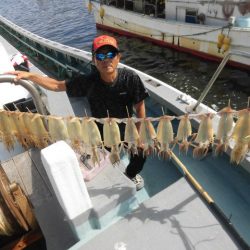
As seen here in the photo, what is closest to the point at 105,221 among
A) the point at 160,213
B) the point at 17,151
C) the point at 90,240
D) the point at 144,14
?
the point at 90,240

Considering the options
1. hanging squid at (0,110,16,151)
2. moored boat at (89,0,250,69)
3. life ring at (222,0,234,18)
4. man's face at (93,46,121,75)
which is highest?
man's face at (93,46,121,75)

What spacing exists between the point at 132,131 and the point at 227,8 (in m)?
13.5

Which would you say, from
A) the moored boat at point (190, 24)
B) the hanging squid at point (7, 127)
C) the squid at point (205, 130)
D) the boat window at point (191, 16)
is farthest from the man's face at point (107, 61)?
the boat window at point (191, 16)

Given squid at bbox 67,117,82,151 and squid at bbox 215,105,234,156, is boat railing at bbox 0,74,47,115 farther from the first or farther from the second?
squid at bbox 215,105,234,156

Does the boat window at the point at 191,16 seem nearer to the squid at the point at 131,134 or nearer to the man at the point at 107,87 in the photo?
the man at the point at 107,87

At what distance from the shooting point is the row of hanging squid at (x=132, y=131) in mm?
2719

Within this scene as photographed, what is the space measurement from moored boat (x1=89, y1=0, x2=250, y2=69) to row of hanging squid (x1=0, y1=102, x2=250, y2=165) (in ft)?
38.2

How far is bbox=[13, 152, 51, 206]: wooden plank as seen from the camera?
11.6 ft

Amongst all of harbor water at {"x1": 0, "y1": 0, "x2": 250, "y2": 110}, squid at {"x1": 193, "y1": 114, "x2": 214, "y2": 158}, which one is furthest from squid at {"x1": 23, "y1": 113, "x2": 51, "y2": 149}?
harbor water at {"x1": 0, "y1": 0, "x2": 250, "y2": 110}

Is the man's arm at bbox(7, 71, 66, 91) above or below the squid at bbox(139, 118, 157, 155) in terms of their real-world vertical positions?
above

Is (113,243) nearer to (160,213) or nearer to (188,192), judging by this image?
(160,213)

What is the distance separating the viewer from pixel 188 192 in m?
3.46

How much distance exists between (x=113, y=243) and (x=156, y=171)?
1.91 meters

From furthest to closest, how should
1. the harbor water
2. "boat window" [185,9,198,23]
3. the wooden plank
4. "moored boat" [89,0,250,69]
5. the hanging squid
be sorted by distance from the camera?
"boat window" [185,9,198,23], "moored boat" [89,0,250,69], the harbor water, the wooden plank, the hanging squid
